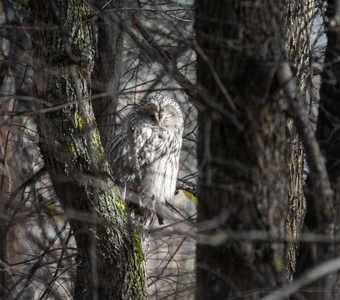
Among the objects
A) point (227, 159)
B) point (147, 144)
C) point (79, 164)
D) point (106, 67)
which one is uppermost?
point (106, 67)

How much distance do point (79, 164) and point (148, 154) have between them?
1.40 m

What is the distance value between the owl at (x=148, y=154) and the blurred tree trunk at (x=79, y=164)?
3.02ft

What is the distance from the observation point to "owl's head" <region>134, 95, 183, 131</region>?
177 inches

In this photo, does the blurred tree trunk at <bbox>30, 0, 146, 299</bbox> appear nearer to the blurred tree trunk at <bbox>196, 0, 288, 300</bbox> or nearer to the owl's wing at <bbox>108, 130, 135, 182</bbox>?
the blurred tree trunk at <bbox>196, 0, 288, 300</bbox>

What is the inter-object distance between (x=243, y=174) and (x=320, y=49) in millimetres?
1223

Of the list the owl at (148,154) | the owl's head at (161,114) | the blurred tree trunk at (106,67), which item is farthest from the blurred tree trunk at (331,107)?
the blurred tree trunk at (106,67)

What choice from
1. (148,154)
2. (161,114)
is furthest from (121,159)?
(161,114)

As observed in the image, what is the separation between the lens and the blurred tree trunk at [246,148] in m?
2.02

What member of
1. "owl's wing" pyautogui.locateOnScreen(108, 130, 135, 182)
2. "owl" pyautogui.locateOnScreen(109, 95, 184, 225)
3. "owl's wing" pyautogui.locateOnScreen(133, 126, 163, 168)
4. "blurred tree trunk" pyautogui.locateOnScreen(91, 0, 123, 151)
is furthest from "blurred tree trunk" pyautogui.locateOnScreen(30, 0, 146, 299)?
"blurred tree trunk" pyautogui.locateOnScreen(91, 0, 123, 151)

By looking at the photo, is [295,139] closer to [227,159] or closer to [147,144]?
[227,159]

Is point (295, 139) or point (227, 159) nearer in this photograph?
point (227, 159)

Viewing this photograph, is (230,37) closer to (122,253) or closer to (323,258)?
(323,258)

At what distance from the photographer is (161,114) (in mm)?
4520

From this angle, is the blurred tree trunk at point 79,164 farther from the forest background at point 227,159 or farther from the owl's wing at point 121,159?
the owl's wing at point 121,159
